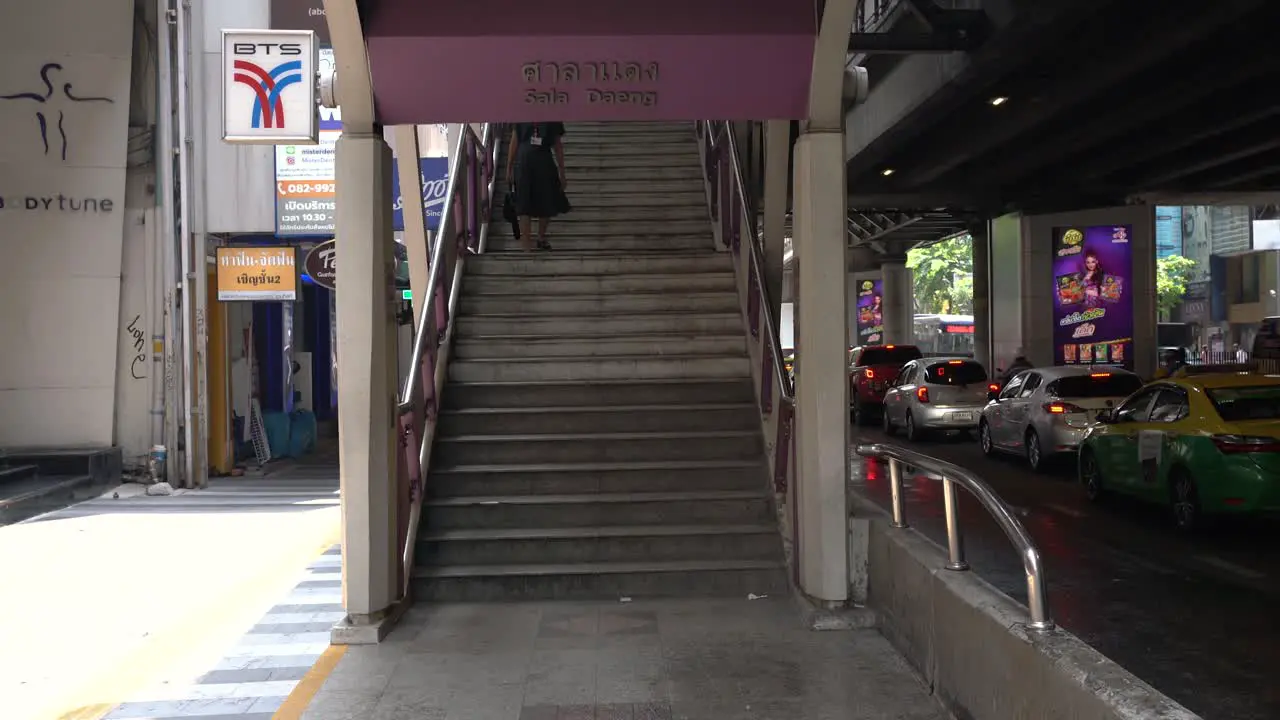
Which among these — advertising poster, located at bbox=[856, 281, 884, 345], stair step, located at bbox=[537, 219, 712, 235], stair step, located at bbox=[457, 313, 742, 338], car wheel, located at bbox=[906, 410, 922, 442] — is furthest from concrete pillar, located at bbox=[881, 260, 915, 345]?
stair step, located at bbox=[457, 313, 742, 338]

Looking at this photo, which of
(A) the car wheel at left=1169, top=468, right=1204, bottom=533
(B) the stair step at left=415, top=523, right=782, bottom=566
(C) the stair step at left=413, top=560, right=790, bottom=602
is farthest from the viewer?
(A) the car wheel at left=1169, top=468, right=1204, bottom=533

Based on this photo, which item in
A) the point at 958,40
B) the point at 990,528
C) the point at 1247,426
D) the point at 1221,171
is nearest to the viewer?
the point at 1247,426

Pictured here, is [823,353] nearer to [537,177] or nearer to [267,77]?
[537,177]

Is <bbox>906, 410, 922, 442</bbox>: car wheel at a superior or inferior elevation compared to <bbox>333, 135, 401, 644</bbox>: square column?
inferior

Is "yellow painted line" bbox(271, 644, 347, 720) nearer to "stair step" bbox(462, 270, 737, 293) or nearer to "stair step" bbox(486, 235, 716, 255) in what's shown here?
"stair step" bbox(462, 270, 737, 293)

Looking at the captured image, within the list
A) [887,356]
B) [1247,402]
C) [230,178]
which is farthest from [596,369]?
[887,356]

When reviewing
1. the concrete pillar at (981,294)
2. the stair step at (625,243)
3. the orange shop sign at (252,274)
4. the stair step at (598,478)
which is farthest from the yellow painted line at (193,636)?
the concrete pillar at (981,294)

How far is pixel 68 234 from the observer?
45.9ft

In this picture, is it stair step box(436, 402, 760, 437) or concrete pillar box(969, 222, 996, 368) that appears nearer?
stair step box(436, 402, 760, 437)

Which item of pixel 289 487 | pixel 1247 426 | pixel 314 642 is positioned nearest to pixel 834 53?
pixel 314 642

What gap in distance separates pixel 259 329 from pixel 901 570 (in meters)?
15.0

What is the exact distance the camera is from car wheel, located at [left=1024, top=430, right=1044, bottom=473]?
14375mm

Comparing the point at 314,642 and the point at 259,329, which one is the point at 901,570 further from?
the point at 259,329

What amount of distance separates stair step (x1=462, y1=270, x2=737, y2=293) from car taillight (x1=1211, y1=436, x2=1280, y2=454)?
4.67 meters
